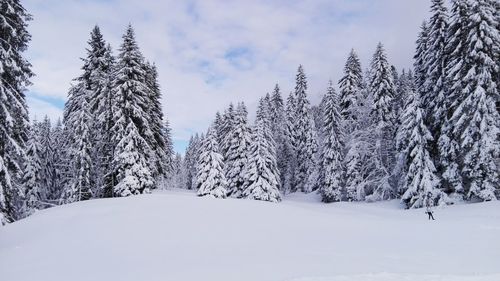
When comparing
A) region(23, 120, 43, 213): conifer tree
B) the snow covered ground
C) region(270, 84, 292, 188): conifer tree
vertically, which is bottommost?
the snow covered ground

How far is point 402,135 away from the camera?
3272 centimetres

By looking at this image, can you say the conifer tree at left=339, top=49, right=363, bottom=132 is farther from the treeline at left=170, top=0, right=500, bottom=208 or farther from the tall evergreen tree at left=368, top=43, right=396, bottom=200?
the tall evergreen tree at left=368, top=43, right=396, bottom=200

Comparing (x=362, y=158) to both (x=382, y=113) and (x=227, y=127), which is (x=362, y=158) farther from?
(x=227, y=127)

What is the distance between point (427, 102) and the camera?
34188mm

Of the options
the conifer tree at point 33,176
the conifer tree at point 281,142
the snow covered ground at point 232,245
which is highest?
the conifer tree at point 281,142

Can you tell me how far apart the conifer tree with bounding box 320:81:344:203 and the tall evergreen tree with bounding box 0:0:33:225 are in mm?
→ 34389

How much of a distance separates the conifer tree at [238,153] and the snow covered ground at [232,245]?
19.7m

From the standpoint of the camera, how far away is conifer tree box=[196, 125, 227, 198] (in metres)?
37.0

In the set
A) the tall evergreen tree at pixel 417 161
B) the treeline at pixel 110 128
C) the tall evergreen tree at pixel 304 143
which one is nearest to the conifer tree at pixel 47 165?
the treeline at pixel 110 128

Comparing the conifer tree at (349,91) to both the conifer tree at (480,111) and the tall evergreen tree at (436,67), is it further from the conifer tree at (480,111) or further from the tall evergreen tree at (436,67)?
the conifer tree at (480,111)

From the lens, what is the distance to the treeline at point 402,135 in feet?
90.0

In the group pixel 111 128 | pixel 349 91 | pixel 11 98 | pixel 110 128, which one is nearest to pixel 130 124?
pixel 111 128

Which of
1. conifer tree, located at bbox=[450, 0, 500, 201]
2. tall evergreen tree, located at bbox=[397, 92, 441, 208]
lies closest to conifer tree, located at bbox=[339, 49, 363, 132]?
tall evergreen tree, located at bbox=[397, 92, 441, 208]

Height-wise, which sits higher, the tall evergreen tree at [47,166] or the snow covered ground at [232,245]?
the tall evergreen tree at [47,166]
